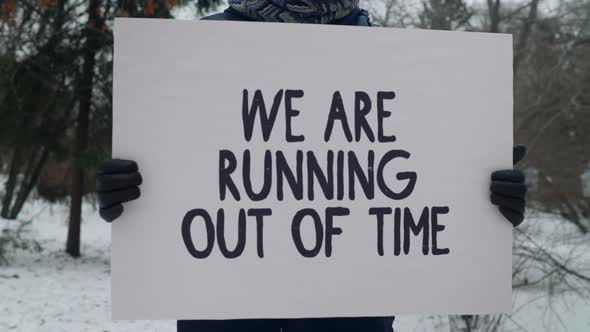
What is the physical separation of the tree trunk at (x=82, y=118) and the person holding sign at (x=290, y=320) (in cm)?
680

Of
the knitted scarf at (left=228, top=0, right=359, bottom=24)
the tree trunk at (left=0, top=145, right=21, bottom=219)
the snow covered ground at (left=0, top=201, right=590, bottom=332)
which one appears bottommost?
the snow covered ground at (left=0, top=201, right=590, bottom=332)

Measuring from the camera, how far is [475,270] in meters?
1.51

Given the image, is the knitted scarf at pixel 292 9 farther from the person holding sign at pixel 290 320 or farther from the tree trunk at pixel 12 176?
the tree trunk at pixel 12 176

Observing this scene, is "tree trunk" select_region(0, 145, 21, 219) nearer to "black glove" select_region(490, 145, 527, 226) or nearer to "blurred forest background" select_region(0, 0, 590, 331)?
"blurred forest background" select_region(0, 0, 590, 331)

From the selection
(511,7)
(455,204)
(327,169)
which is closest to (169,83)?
(327,169)

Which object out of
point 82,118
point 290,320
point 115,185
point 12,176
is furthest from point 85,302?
point 115,185

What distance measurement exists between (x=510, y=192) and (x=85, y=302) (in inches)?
214

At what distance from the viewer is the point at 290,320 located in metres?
1.54

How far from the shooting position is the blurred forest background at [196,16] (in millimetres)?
5289

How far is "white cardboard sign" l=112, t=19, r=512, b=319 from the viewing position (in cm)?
143

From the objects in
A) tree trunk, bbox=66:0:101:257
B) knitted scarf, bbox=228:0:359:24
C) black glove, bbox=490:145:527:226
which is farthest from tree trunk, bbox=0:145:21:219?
black glove, bbox=490:145:527:226

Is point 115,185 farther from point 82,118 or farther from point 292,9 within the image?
point 82,118

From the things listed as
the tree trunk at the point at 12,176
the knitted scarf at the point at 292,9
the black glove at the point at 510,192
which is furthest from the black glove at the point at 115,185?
the tree trunk at the point at 12,176

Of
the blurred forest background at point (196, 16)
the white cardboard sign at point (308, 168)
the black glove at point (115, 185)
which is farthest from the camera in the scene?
the blurred forest background at point (196, 16)
